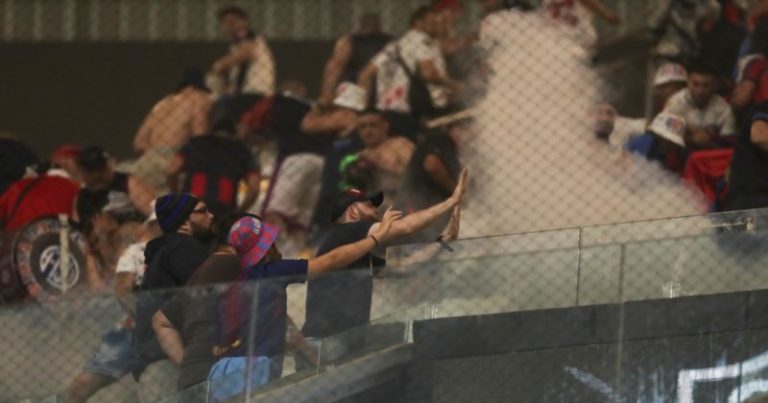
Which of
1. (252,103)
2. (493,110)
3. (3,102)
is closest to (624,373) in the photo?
(493,110)

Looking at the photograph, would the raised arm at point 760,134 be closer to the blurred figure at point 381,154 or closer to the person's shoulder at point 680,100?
the person's shoulder at point 680,100

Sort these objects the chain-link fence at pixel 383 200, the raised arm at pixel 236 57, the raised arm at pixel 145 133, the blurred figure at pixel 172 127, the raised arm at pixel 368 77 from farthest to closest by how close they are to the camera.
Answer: the raised arm at pixel 236 57 < the raised arm at pixel 145 133 < the blurred figure at pixel 172 127 < the raised arm at pixel 368 77 < the chain-link fence at pixel 383 200

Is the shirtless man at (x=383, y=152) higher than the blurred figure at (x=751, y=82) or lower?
lower

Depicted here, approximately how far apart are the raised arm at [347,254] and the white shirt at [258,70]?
4272mm

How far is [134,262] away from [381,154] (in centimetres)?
180

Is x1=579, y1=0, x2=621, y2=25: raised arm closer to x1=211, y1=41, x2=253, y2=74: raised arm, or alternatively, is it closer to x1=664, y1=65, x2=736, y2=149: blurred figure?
x1=664, y1=65, x2=736, y2=149: blurred figure

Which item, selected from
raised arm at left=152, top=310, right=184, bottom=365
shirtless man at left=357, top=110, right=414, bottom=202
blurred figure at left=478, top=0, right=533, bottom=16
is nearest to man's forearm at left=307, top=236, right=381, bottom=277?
raised arm at left=152, top=310, right=184, bottom=365

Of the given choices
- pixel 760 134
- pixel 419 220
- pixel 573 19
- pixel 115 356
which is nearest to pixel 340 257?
pixel 419 220

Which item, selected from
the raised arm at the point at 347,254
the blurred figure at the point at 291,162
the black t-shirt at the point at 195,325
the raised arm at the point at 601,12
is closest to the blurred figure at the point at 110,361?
the black t-shirt at the point at 195,325

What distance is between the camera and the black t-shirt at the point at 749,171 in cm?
961

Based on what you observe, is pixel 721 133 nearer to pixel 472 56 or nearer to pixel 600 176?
pixel 600 176

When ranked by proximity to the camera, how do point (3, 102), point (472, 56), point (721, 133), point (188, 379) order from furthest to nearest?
point (3, 102) → point (472, 56) → point (721, 133) → point (188, 379)

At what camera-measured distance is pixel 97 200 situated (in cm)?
1141

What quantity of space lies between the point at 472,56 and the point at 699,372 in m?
3.78
